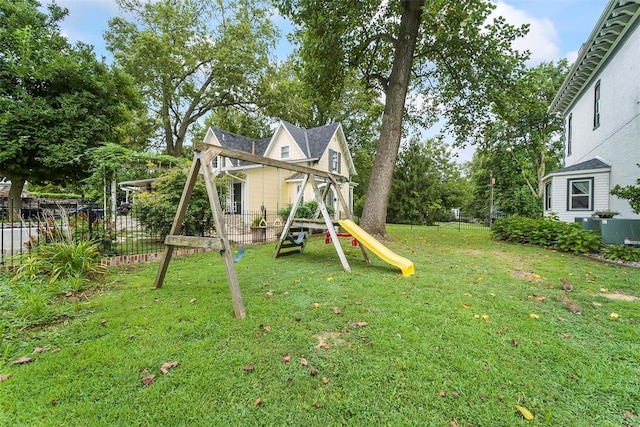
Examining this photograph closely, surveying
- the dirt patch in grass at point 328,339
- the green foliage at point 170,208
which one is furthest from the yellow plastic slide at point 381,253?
the green foliage at point 170,208

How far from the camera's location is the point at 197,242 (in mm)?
3877

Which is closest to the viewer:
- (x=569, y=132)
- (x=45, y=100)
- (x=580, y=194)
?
(x=45, y=100)

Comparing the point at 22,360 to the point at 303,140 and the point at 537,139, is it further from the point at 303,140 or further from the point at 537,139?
the point at 537,139

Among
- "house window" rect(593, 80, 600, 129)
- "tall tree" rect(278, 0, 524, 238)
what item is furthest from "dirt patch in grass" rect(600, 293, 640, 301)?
"house window" rect(593, 80, 600, 129)

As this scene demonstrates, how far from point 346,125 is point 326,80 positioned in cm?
1730

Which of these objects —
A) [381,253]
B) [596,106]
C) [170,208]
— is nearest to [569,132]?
[596,106]

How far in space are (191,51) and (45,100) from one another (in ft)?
45.6

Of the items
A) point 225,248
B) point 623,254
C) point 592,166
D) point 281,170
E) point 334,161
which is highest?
point 334,161

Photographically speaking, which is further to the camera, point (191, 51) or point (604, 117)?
point (191, 51)

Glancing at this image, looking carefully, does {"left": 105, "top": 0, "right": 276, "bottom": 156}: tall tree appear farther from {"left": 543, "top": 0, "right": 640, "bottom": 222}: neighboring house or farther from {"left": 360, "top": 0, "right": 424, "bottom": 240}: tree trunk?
{"left": 543, "top": 0, "right": 640, "bottom": 222}: neighboring house

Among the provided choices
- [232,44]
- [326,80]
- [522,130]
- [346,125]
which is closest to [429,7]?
[326,80]

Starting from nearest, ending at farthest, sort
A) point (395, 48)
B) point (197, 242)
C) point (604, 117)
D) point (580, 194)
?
point (197, 242) → point (395, 48) → point (604, 117) → point (580, 194)

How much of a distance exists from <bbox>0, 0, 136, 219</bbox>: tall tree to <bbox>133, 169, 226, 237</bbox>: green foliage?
2986 millimetres

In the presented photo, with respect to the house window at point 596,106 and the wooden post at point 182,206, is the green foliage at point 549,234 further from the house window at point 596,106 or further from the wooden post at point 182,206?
the wooden post at point 182,206
